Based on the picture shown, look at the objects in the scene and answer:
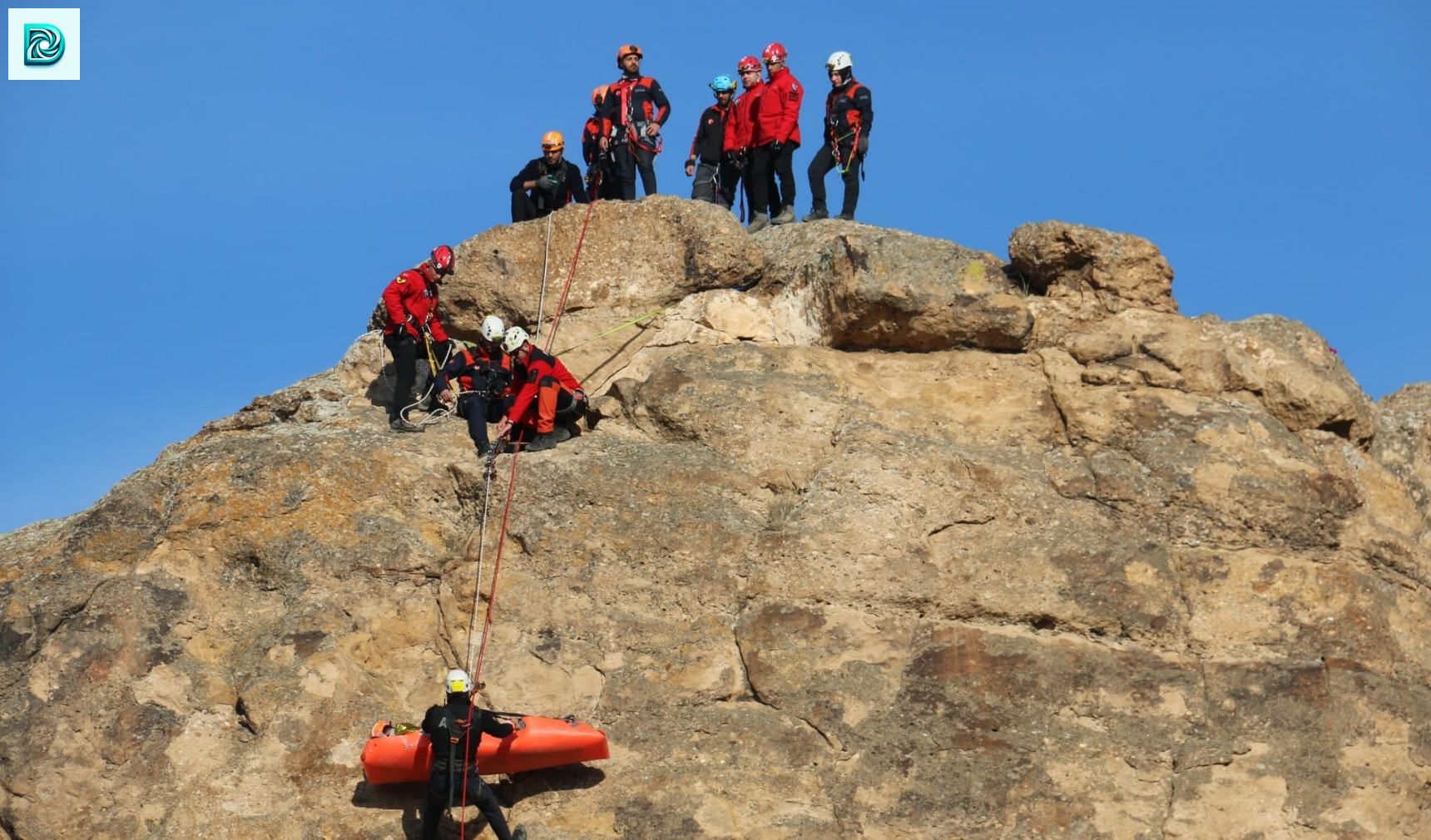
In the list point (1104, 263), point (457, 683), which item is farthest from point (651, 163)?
point (457, 683)

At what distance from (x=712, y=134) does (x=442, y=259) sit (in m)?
4.47

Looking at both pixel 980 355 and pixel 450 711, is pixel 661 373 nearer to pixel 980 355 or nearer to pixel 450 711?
pixel 980 355

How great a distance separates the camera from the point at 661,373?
801 inches

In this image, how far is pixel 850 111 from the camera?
74.7 ft

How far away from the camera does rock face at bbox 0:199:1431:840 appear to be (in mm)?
16609

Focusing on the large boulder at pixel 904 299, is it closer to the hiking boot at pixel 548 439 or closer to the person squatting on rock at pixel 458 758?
the hiking boot at pixel 548 439

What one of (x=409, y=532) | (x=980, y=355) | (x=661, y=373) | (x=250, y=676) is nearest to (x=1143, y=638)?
(x=980, y=355)

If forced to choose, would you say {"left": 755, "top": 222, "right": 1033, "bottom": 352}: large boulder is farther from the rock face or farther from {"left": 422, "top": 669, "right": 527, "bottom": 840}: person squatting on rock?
{"left": 422, "top": 669, "right": 527, "bottom": 840}: person squatting on rock

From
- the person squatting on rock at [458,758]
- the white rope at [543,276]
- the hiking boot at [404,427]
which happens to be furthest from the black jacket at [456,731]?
the white rope at [543,276]

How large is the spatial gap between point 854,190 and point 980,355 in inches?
141

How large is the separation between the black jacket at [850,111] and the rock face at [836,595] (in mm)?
2334

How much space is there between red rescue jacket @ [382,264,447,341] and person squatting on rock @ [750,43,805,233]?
466 cm

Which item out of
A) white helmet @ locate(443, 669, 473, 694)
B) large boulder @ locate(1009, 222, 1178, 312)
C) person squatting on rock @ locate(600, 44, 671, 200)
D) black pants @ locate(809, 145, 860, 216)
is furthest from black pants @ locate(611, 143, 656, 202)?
white helmet @ locate(443, 669, 473, 694)

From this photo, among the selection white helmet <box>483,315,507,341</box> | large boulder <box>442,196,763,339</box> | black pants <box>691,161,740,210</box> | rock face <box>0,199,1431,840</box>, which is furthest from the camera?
black pants <box>691,161,740,210</box>
